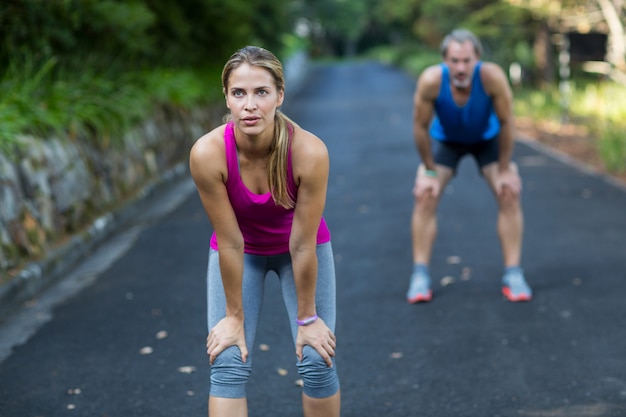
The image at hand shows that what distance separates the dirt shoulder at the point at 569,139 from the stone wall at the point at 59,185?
236 inches

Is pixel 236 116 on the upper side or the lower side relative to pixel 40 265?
upper

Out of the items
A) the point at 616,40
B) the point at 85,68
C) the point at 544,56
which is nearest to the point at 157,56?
the point at 85,68

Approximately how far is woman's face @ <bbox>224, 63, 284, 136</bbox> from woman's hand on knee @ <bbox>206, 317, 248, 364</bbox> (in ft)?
2.35

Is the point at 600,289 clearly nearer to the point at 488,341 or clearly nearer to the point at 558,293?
the point at 558,293

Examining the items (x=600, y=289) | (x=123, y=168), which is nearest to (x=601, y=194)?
(x=600, y=289)

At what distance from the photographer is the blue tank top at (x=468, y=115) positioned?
5.99 m

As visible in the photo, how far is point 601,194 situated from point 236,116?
26.8 feet

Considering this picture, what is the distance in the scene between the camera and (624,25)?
60.8 feet

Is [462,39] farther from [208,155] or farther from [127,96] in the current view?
[127,96]

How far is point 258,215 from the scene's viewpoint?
3488mm

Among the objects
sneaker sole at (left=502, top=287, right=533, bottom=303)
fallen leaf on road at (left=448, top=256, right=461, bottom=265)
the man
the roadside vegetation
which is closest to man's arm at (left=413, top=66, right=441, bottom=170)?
the man

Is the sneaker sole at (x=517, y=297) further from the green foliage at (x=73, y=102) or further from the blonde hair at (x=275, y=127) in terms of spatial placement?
the green foliage at (x=73, y=102)

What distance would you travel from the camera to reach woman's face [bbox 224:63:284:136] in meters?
3.22

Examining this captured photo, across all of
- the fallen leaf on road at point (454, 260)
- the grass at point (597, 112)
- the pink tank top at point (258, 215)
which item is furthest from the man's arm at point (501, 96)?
the grass at point (597, 112)
